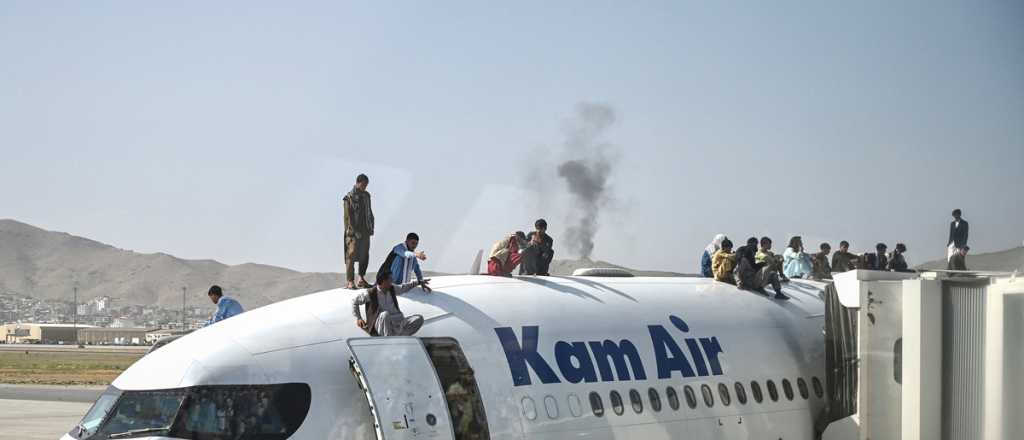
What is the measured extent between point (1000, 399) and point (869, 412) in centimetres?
215

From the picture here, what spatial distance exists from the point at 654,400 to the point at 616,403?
73 centimetres

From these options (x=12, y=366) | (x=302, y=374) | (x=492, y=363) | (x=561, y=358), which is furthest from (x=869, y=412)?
(x=12, y=366)

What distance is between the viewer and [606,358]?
16.4 m

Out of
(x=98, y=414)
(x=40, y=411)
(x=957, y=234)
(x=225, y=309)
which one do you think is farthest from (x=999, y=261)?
(x=40, y=411)

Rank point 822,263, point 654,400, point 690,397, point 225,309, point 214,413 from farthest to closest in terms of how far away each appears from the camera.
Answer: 1. point 822,263
2. point 225,309
3. point 690,397
4. point 654,400
5. point 214,413

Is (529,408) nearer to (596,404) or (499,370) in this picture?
(499,370)

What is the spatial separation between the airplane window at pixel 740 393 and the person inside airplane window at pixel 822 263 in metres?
8.24

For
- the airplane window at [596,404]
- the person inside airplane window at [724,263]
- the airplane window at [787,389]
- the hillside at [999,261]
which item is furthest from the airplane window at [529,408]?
the hillside at [999,261]

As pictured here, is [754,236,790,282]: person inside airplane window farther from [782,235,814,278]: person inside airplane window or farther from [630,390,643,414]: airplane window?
[630,390,643,414]: airplane window

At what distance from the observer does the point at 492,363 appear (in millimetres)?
15203

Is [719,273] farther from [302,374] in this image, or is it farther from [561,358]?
[302,374]

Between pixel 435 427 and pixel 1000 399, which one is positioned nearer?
pixel 435 427

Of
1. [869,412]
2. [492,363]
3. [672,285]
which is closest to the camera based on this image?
[492,363]

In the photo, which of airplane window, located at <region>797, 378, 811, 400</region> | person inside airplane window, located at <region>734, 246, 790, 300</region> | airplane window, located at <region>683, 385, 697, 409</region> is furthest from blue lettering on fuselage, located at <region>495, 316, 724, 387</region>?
person inside airplane window, located at <region>734, 246, 790, 300</region>
